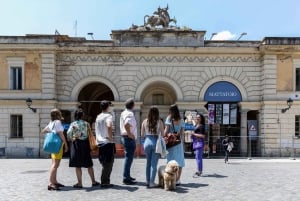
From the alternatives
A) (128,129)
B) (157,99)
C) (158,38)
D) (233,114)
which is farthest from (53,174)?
(157,99)

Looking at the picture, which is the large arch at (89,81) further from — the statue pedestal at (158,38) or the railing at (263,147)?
the railing at (263,147)

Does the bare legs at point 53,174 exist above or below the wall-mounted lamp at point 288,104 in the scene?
below

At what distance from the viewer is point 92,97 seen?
3653cm

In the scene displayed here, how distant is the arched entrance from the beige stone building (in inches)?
2.4

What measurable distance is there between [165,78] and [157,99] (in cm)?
536

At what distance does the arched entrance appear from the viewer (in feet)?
97.1

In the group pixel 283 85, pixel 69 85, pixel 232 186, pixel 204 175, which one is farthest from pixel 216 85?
pixel 232 186

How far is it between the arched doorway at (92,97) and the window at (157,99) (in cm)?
388

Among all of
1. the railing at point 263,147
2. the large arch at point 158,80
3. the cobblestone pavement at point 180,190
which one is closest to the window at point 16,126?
the large arch at point 158,80

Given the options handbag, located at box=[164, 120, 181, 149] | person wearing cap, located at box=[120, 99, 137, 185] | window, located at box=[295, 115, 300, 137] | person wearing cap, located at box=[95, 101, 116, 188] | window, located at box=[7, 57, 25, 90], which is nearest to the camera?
person wearing cap, located at box=[95, 101, 116, 188]

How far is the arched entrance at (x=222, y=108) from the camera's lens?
97.1ft

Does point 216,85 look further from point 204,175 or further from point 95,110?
point 204,175

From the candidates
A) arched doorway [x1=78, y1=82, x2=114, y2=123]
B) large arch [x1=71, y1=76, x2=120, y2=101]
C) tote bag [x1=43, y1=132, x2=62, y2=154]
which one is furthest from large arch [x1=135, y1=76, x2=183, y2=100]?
tote bag [x1=43, y1=132, x2=62, y2=154]

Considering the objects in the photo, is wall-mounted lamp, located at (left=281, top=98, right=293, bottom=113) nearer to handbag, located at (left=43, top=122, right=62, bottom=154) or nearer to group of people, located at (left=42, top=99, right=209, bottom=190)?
group of people, located at (left=42, top=99, right=209, bottom=190)
